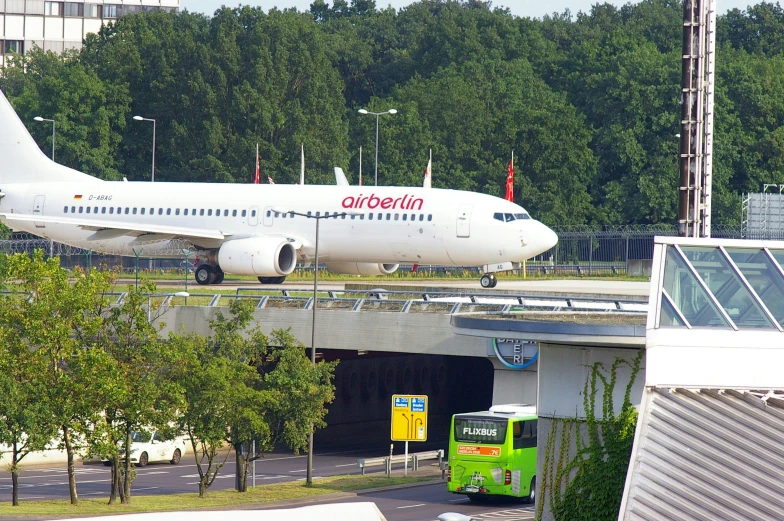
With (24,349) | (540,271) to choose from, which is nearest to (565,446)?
(24,349)

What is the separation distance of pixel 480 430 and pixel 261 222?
1847 cm

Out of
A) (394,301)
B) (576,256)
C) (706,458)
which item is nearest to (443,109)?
(576,256)

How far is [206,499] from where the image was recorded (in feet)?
120

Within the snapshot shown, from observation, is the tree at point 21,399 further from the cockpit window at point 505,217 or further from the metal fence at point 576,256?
the metal fence at point 576,256

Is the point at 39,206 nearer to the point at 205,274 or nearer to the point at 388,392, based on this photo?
the point at 205,274

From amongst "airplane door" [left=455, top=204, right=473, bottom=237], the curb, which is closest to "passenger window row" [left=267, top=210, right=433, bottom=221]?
"airplane door" [left=455, top=204, right=473, bottom=237]

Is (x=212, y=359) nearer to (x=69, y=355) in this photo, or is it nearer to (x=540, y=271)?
(x=69, y=355)

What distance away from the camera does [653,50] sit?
363ft

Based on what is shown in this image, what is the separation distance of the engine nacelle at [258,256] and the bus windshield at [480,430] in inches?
595

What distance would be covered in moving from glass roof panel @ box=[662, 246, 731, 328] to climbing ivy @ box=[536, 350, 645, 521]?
494 centimetres

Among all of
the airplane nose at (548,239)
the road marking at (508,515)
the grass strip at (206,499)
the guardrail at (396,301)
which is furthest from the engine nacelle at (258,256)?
the road marking at (508,515)

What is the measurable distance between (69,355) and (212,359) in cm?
468

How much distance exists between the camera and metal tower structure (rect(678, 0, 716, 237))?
86.5 feet

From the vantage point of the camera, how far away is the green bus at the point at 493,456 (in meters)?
36.1
